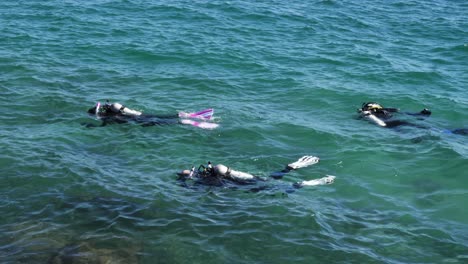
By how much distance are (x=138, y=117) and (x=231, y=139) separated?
324 cm

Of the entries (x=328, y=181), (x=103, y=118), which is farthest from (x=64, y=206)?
(x=328, y=181)

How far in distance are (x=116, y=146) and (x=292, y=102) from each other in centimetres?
751

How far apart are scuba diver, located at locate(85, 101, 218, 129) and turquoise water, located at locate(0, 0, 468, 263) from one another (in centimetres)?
33

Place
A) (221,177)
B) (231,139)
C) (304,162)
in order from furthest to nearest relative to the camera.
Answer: (231,139)
(304,162)
(221,177)

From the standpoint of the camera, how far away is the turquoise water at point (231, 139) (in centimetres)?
1155

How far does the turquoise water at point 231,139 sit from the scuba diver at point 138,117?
0.33 metres

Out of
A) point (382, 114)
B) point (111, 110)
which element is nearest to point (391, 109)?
point (382, 114)

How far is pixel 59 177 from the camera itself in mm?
13820

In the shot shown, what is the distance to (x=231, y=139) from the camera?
669 inches

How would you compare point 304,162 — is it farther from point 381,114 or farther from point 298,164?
point 381,114

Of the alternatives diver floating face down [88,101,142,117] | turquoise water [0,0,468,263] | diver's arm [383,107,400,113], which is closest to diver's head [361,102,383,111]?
diver's arm [383,107,400,113]

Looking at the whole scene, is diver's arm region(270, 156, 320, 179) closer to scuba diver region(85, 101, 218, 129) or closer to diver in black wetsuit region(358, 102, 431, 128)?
scuba diver region(85, 101, 218, 129)

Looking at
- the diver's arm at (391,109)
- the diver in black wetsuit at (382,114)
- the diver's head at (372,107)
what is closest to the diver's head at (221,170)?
the diver in black wetsuit at (382,114)

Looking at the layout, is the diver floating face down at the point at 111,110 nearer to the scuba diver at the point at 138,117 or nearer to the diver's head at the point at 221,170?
the scuba diver at the point at 138,117
